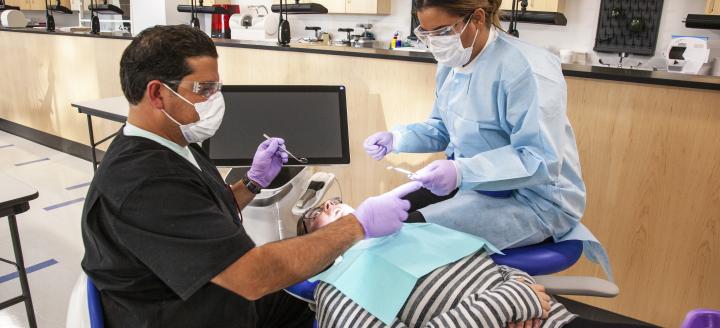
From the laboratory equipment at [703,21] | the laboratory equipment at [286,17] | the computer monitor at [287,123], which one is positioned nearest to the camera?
the laboratory equipment at [703,21]

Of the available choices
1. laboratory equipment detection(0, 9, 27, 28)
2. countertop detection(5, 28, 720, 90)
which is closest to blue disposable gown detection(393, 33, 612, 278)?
countertop detection(5, 28, 720, 90)

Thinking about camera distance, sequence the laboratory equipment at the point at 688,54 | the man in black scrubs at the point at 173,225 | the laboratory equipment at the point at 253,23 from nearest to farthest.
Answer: the man in black scrubs at the point at 173,225
the laboratory equipment at the point at 688,54
the laboratory equipment at the point at 253,23

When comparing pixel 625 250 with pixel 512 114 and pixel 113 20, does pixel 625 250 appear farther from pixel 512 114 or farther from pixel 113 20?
pixel 113 20

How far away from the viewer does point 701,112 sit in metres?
1.67

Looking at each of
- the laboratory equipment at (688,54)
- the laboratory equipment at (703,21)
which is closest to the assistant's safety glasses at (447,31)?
the laboratory equipment at (703,21)

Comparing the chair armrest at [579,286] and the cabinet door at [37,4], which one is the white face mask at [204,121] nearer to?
the chair armrest at [579,286]

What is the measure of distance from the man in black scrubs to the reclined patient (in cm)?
16

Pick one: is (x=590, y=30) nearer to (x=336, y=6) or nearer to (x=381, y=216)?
(x=336, y=6)

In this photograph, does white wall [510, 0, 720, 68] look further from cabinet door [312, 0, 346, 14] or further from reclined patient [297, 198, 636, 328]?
reclined patient [297, 198, 636, 328]

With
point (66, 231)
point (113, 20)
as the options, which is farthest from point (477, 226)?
point (113, 20)

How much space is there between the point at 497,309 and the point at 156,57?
87 cm

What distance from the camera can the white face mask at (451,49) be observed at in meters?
1.44

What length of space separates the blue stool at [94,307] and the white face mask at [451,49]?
3.48 feet

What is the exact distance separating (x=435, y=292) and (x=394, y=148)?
2.53 ft
